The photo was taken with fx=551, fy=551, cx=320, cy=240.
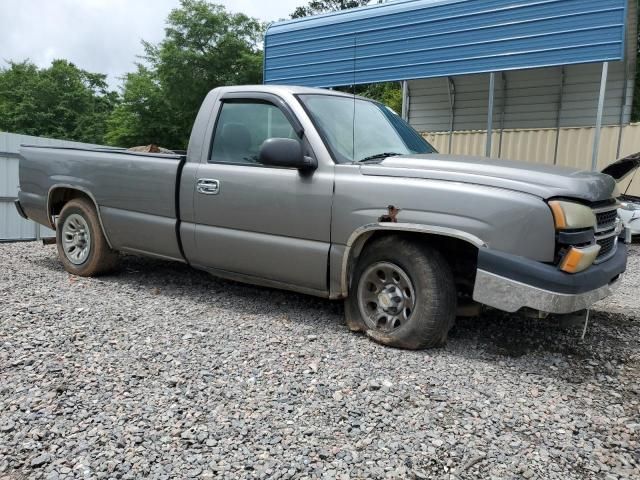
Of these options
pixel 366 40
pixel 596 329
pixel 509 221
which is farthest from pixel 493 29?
pixel 509 221

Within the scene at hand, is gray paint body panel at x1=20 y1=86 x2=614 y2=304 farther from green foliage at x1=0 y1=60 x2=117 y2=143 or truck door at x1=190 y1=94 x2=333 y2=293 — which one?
green foliage at x1=0 y1=60 x2=117 y2=143

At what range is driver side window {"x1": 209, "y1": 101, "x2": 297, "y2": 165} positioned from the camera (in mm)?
4586

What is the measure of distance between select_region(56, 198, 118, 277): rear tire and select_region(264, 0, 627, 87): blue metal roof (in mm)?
4436

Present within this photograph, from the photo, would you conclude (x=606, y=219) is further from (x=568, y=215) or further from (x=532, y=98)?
(x=532, y=98)

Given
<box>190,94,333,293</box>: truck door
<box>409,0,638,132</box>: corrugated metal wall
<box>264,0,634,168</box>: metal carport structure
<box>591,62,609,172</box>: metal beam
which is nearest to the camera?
<box>190,94,333,293</box>: truck door

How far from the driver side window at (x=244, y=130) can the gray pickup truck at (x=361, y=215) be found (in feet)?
0.04

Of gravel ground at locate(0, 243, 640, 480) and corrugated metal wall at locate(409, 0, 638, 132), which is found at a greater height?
corrugated metal wall at locate(409, 0, 638, 132)

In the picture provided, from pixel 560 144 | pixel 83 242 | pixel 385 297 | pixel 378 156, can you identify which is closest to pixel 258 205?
pixel 378 156

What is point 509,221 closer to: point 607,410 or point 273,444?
point 607,410

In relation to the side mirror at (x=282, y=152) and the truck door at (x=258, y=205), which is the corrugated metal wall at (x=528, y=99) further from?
the side mirror at (x=282, y=152)

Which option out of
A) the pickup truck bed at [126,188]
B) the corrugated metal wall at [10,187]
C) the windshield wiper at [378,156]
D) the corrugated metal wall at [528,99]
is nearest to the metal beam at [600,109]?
the corrugated metal wall at [528,99]

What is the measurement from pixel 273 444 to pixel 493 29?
947cm

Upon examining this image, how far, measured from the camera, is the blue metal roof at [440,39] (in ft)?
29.8

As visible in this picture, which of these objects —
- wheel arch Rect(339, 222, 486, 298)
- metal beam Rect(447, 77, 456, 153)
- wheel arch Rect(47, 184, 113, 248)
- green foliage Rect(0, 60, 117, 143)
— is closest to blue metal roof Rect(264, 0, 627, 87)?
metal beam Rect(447, 77, 456, 153)
